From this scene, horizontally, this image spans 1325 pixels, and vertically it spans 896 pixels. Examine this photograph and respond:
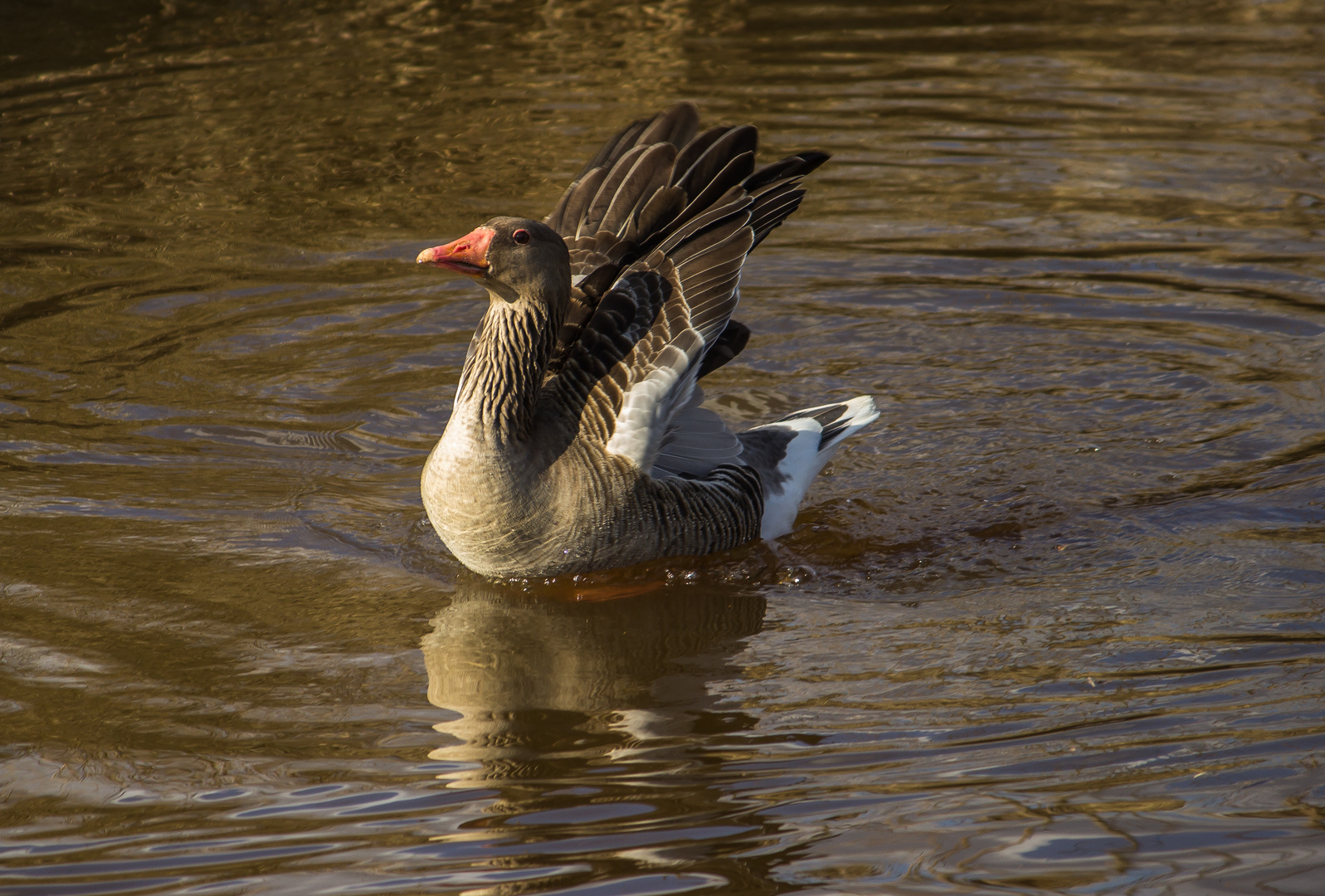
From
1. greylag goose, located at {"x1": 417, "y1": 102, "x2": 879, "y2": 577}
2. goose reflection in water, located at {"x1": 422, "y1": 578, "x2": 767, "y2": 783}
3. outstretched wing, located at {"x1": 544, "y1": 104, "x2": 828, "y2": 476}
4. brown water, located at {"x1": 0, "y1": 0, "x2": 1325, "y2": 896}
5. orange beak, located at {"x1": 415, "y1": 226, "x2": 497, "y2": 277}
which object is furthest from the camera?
outstretched wing, located at {"x1": 544, "y1": 104, "x2": 828, "y2": 476}

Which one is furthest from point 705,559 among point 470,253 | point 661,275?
point 470,253

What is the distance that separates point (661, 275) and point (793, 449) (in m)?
1.47

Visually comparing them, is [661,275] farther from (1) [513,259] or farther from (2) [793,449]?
(2) [793,449]

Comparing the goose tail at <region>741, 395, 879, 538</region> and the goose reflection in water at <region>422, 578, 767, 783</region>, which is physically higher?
the goose tail at <region>741, 395, 879, 538</region>

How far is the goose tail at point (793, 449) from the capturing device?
24.4 feet

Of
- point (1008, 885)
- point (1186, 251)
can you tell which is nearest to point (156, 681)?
point (1008, 885)

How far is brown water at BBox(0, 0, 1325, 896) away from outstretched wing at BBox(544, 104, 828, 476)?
0.91 metres

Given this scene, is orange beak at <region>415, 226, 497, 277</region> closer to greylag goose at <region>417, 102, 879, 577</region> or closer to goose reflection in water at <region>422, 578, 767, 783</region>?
greylag goose at <region>417, 102, 879, 577</region>

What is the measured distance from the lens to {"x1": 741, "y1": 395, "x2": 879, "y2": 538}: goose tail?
24.4 ft

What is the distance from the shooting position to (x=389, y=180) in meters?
12.2

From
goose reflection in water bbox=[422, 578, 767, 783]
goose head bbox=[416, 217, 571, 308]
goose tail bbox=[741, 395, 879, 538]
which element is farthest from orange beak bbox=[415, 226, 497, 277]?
goose tail bbox=[741, 395, 879, 538]

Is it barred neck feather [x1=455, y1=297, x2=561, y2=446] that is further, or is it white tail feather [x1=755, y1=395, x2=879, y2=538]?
white tail feather [x1=755, y1=395, x2=879, y2=538]

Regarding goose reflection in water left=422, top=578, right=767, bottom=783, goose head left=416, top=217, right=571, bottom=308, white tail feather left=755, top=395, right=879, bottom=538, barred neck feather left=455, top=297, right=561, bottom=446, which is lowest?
goose reflection in water left=422, top=578, right=767, bottom=783

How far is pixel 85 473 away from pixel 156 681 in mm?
2465
